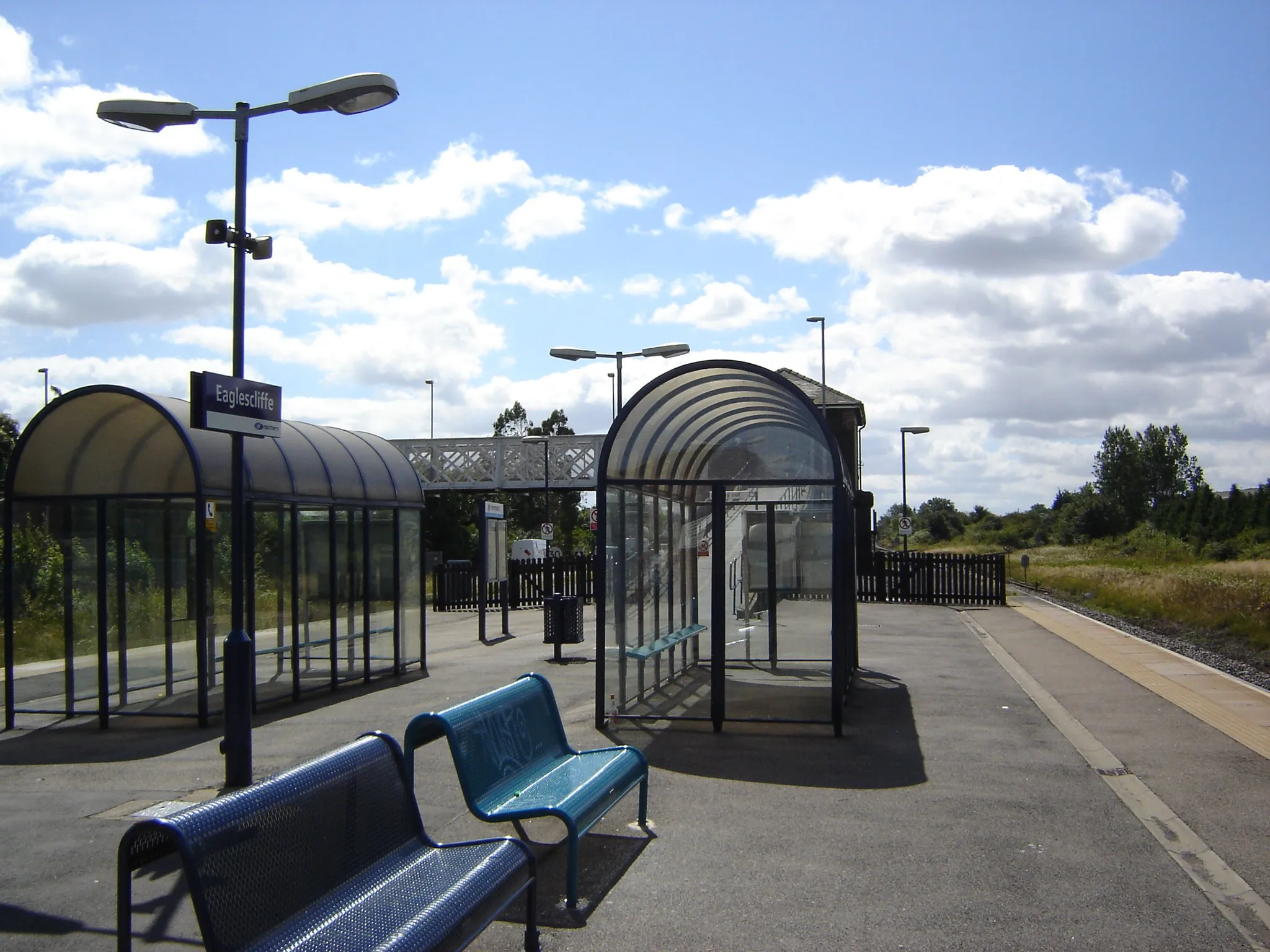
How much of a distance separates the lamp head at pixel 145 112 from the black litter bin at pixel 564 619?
956 centimetres

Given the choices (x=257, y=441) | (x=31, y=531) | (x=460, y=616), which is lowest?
(x=460, y=616)

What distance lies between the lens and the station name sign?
24.0 ft

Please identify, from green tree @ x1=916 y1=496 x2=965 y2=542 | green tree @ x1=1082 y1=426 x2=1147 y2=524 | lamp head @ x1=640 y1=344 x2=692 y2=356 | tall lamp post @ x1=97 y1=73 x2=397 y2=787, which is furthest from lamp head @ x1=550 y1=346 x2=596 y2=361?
green tree @ x1=1082 y1=426 x2=1147 y2=524

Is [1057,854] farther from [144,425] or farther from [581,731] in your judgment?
[144,425]

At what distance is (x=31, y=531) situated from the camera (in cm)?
1188

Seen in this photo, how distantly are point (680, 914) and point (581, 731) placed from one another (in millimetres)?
4564

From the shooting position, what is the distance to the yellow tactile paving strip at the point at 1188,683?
10117 mm

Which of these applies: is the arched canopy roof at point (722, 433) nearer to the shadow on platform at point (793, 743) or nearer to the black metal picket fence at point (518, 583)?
the shadow on platform at point (793, 743)

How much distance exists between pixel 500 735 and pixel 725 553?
4.41m

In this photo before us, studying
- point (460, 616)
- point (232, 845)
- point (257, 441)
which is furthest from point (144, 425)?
point (460, 616)

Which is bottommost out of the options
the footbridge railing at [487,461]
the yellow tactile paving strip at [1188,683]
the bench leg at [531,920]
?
the yellow tactile paving strip at [1188,683]

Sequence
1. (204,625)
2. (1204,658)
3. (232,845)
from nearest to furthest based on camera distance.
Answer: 1. (232,845)
2. (204,625)
3. (1204,658)

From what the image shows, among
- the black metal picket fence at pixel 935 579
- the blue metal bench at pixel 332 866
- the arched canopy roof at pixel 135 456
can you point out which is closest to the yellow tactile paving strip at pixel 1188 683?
the blue metal bench at pixel 332 866

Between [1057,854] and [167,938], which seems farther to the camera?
[1057,854]
